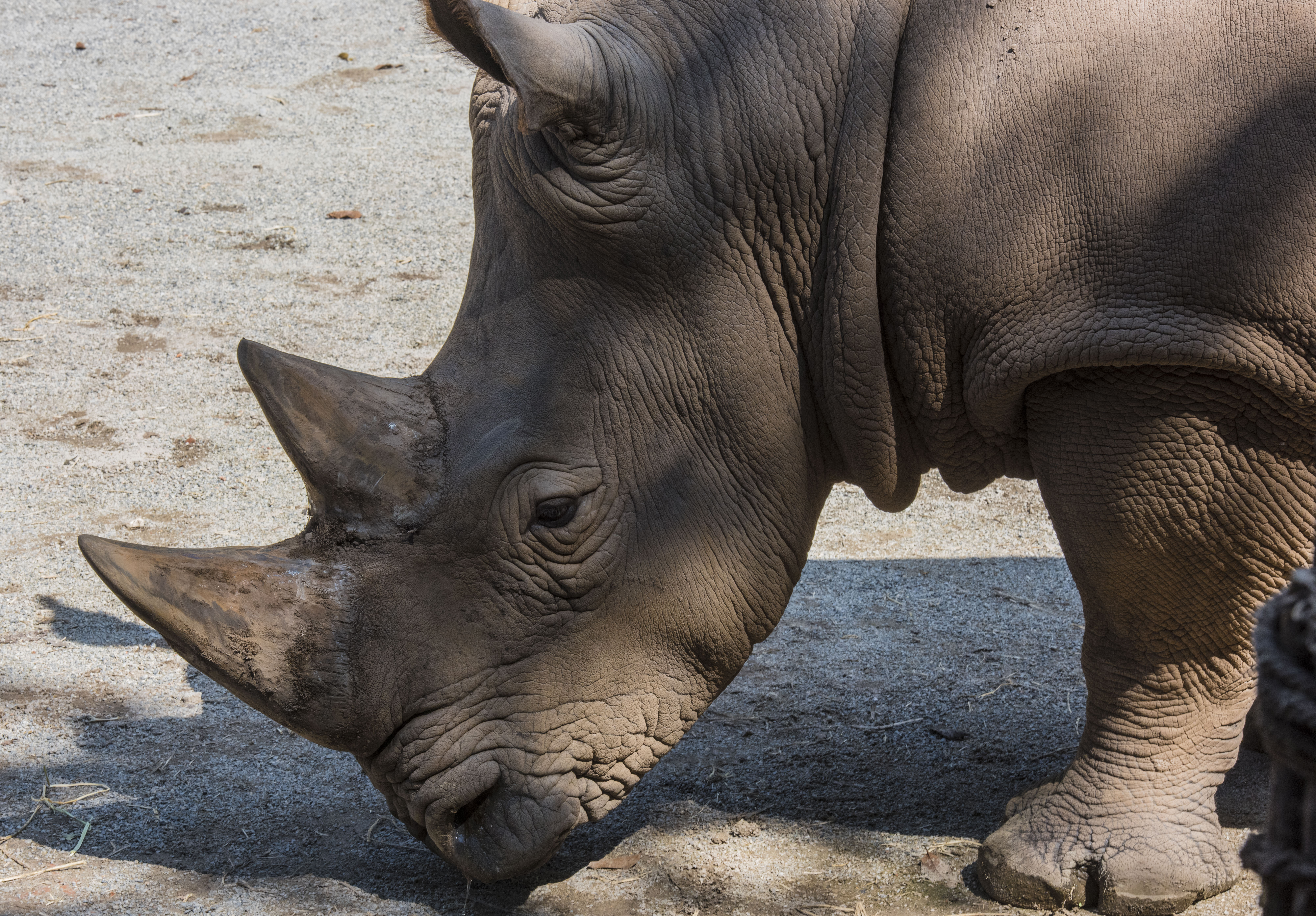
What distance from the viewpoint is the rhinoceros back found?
9.27 ft

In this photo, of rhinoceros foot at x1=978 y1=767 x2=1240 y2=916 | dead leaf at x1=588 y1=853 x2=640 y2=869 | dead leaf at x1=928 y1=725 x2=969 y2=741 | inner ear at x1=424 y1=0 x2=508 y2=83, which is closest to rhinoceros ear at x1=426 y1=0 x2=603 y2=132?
inner ear at x1=424 y1=0 x2=508 y2=83

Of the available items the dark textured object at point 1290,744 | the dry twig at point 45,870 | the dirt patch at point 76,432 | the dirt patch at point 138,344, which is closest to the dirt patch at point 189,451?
the dirt patch at point 76,432

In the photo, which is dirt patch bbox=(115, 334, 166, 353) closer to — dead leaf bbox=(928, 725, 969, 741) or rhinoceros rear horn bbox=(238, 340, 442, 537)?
rhinoceros rear horn bbox=(238, 340, 442, 537)

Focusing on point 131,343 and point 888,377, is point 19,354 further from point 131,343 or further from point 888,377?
point 888,377

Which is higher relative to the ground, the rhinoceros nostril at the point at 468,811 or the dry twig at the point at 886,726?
the dry twig at the point at 886,726

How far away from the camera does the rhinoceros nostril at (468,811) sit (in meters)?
3.23

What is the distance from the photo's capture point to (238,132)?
9.96 m

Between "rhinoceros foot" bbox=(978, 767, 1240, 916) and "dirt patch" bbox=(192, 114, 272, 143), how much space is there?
26.6ft

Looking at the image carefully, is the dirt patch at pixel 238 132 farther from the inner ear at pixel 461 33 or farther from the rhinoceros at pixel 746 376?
the inner ear at pixel 461 33

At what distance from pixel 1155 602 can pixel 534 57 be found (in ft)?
6.16

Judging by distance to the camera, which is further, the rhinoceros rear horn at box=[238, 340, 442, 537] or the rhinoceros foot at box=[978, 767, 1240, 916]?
the rhinoceros foot at box=[978, 767, 1240, 916]

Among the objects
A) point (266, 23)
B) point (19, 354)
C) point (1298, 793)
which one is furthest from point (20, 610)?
point (266, 23)

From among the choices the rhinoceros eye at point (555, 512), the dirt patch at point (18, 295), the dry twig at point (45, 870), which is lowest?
the dry twig at point (45, 870)

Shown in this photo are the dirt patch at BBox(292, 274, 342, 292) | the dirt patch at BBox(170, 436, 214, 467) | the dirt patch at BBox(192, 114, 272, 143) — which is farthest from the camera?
the dirt patch at BBox(192, 114, 272, 143)
